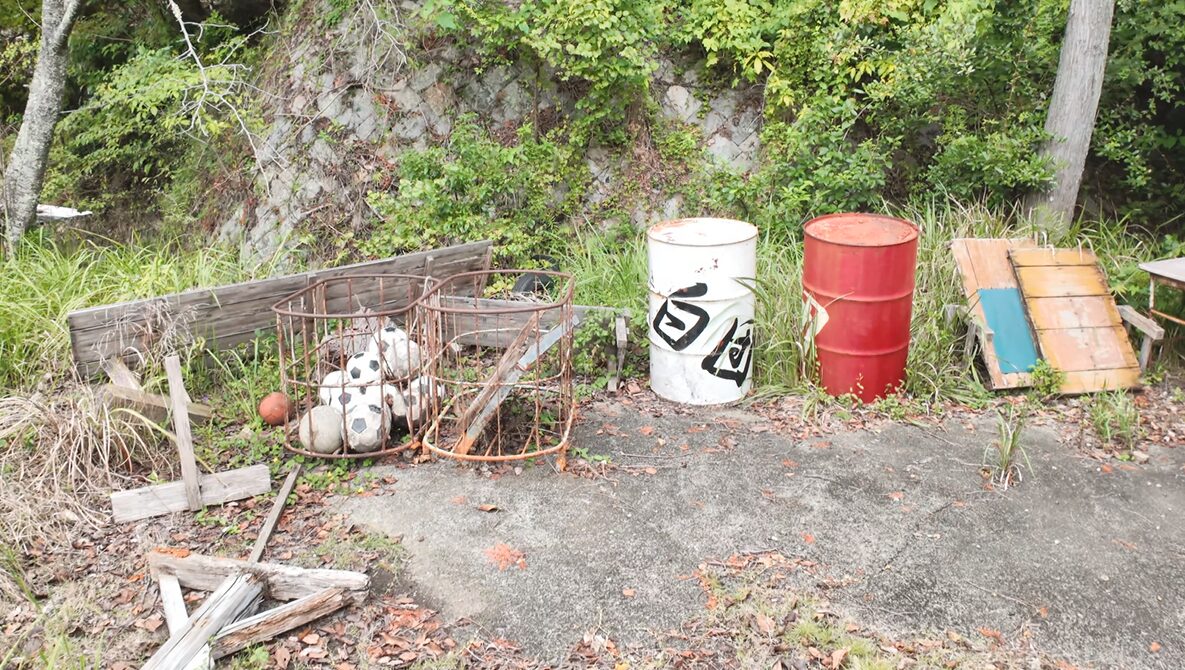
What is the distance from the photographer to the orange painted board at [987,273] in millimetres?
5969

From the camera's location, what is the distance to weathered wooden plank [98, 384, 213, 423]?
4.81m

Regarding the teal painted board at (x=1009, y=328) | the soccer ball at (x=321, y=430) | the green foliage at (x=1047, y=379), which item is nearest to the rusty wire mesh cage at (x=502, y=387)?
the soccer ball at (x=321, y=430)

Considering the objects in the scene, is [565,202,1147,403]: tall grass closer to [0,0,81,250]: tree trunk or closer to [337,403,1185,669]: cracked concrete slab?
[337,403,1185,669]: cracked concrete slab

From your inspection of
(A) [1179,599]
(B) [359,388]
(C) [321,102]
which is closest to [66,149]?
(C) [321,102]

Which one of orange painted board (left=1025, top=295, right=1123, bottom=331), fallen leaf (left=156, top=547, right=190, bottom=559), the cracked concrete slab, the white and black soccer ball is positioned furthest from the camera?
orange painted board (left=1025, top=295, right=1123, bottom=331)

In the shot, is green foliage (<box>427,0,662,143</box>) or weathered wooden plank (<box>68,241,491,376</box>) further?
green foliage (<box>427,0,662,143</box>)

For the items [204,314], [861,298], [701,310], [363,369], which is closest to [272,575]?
[363,369]

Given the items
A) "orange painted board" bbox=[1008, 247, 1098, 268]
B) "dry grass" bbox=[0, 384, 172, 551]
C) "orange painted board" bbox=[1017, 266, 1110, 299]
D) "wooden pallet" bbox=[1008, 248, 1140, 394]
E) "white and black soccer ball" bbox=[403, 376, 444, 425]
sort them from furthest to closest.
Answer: "orange painted board" bbox=[1008, 247, 1098, 268] < "orange painted board" bbox=[1017, 266, 1110, 299] < "wooden pallet" bbox=[1008, 248, 1140, 394] < "white and black soccer ball" bbox=[403, 376, 444, 425] < "dry grass" bbox=[0, 384, 172, 551]

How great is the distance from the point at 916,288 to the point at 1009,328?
734 mm

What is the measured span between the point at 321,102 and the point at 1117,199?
7.49 metres

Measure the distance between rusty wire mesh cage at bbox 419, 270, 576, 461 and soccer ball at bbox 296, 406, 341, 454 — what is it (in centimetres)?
50

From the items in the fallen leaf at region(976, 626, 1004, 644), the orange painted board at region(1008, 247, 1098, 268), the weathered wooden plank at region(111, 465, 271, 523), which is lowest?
the fallen leaf at region(976, 626, 1004, 644)

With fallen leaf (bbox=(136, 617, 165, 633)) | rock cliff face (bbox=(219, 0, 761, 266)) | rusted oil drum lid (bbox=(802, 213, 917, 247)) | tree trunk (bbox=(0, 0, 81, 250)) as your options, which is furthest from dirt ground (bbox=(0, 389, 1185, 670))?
tree trunk (bbox=(0, 0, 81, 250))

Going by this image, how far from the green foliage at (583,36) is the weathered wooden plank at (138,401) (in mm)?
4132
